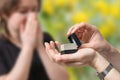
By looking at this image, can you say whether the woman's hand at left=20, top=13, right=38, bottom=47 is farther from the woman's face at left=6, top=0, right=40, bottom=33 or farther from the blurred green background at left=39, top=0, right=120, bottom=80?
the blurred green background at left=39, top=0, right=120, bottom=80

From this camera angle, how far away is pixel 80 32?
5.33 ft

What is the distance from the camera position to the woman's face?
2.59m

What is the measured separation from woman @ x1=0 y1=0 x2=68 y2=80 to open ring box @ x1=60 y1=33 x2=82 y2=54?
98 cm

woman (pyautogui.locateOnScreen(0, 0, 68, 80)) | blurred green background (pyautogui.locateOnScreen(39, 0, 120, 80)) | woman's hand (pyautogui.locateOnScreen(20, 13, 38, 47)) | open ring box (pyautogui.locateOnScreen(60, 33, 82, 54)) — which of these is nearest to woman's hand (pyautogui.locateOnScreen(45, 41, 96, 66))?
open ring box (pyautogui.locateOnScreen(60, 33, 82, 54))

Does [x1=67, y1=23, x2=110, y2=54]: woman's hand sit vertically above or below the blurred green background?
above

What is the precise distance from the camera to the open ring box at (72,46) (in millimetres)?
1443

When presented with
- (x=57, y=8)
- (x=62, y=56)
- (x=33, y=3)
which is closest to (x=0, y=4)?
(x=33, y=3)

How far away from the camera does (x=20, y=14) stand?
8.57ft

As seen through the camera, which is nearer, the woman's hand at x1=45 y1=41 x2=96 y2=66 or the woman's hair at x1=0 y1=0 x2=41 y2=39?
the woman's hand at x1=45 y1=41 x2=96 y2=66

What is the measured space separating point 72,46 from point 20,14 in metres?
1.19

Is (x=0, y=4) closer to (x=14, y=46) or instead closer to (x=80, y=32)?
(x=14, y=46)

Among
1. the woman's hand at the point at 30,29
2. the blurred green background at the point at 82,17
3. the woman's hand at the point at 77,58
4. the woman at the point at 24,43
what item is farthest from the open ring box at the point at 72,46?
the blurred green background at the point at 82,17

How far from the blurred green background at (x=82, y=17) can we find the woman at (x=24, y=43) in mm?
727

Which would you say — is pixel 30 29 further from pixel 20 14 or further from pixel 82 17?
pixel 82 17
